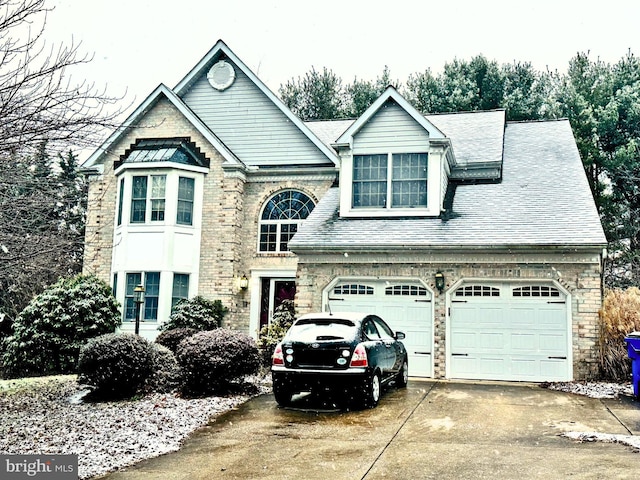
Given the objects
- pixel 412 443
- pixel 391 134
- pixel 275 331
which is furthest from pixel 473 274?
pixel 412 443

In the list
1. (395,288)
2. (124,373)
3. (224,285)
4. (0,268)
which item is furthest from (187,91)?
(0,268)

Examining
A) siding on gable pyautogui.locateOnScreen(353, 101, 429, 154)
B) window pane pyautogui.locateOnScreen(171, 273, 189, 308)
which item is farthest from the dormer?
window pane pyautogui.locateOnScreen(171, 273, 189, 308)

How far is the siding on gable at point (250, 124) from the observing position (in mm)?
20562

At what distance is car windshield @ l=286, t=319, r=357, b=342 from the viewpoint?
1060cm

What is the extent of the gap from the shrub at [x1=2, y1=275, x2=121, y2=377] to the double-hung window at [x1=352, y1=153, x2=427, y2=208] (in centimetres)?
762

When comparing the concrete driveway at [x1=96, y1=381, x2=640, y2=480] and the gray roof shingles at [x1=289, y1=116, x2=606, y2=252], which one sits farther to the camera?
the gray roof shingles at [x1=289, y1=116, x2=606, y2=252]

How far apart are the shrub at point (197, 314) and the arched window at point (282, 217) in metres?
2.44

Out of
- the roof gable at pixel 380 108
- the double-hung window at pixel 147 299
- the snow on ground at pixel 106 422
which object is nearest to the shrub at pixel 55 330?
the double-hung window at pixel 147 299

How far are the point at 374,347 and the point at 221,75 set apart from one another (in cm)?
1384

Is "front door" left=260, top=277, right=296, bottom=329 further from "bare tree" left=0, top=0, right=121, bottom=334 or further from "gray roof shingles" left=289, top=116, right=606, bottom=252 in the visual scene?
"bare tree" left=0, top=0, right=121, bottom=334

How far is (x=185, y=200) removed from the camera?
1966 cm

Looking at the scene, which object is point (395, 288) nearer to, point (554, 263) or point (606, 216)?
point (554, 263)

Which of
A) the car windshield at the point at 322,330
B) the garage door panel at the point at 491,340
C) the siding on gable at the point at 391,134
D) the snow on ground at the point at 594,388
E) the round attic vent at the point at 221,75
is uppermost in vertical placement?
the round attic vent at the point at 221,75

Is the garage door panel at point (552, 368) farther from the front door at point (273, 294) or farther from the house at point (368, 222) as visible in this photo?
the front door at point (273, 294)
